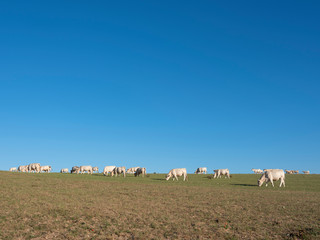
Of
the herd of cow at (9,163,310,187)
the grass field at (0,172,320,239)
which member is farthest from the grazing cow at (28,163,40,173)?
the grass field at (0,172,320,239)

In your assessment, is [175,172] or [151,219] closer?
[151,219]

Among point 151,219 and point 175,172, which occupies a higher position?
point 175,172

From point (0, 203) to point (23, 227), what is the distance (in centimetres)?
688

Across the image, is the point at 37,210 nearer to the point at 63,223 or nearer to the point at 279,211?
the point at 63,223

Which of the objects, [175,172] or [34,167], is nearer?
[175,172]

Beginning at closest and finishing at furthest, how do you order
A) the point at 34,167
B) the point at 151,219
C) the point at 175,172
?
the point at 151,219, the point at 175,172, the point at 34,167

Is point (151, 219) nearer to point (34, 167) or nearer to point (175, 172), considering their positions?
point (175, 172)

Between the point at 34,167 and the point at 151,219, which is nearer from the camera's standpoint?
the point at 151,219

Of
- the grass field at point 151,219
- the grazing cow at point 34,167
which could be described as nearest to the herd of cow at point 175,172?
the grazing cow at point 34,167

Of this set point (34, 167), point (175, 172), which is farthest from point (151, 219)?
point (34, 167)

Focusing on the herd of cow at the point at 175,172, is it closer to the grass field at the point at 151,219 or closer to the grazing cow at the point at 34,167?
the grazing cow at the point at 34,167

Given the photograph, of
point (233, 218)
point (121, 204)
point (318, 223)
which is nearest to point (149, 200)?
point (121, 204)

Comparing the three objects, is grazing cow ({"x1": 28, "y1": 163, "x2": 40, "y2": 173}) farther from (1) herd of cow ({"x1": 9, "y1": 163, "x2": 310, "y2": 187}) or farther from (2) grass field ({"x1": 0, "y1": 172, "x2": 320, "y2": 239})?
(2) grass field ({"x1": 0, "y1": 172, "x2": 320, "y2": 239})

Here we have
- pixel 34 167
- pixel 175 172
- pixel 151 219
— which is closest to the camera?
pixel 151 219
